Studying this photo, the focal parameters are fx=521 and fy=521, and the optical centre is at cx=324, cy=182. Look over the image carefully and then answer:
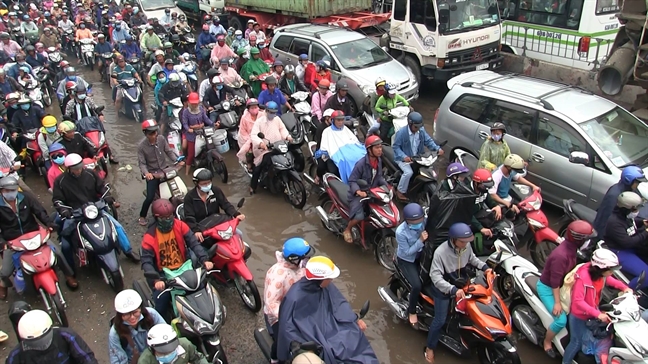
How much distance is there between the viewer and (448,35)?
12750 mm

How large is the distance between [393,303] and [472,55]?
29.0ft

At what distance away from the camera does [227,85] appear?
11.5 m

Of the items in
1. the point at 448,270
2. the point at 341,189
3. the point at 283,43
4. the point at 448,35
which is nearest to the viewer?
the point at 448,270

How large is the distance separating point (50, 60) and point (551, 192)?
14.8m

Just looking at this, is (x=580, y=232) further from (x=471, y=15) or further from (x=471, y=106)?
(x=471, y=15)

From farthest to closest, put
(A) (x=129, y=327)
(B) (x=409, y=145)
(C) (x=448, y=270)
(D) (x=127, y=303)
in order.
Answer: (B) (x=409, y=145) < (C) (x=448, y=270) < (A) (x=129, y=327) < (D) (x=127, y=303)

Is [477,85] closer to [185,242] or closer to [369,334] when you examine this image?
[369,334]

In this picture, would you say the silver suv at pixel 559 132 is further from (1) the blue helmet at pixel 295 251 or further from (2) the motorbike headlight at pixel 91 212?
(2) the motorbike headlight at pixel 91 212

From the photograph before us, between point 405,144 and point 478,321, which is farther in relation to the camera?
point 405,144

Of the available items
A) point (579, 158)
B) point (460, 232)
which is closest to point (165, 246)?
point (460, 232)

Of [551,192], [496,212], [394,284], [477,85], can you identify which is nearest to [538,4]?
[477,85]

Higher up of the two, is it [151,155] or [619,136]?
[619,136]

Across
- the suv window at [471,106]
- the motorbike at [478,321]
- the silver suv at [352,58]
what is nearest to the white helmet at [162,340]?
the motorbike at [478,321]

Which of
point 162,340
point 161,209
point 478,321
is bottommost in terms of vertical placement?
point 478,321
